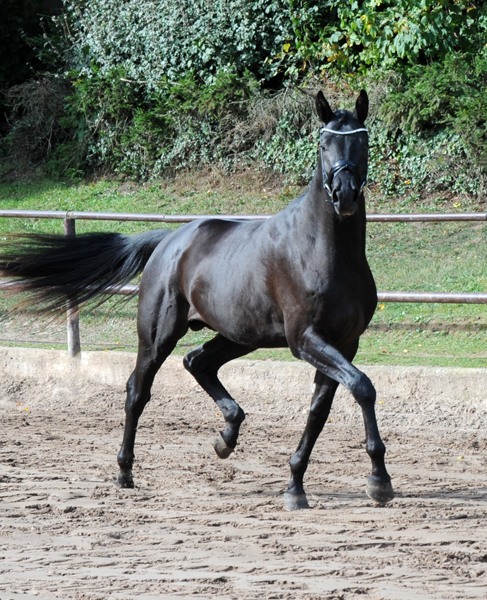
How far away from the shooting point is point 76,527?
3902mm

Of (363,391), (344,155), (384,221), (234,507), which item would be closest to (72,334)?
(384,221)

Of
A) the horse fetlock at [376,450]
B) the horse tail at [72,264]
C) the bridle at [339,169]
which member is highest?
the bridle at [339,169]

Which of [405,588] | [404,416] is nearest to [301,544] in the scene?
[405,588]

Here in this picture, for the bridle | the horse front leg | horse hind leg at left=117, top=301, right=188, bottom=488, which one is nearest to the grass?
horse hind leg at left=117, top=301, right=188, bottom=488

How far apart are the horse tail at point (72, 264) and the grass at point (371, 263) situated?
0.75ft

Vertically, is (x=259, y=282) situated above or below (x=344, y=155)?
below

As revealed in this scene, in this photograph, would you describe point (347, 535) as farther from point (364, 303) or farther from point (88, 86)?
point (88, 86)

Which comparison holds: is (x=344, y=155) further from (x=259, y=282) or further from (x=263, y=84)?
(x=263, y=84)

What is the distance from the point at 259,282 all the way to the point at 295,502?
1221 millimetres

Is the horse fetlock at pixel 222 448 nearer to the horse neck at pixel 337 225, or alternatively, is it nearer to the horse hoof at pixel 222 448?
the horse hoof at pixel 222 448

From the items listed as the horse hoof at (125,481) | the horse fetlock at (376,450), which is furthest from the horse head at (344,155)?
the horse hoof at (125,481)

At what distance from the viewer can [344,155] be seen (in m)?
3.97

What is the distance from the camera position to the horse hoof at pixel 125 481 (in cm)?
482

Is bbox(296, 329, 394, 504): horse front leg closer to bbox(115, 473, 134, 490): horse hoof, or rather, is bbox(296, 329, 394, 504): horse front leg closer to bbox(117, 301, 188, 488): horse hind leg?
bbox(117, 301, 188, 488): horse hind leg
